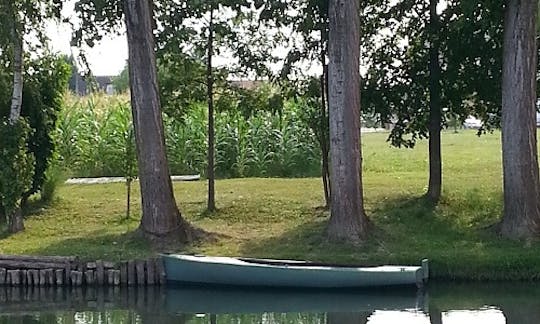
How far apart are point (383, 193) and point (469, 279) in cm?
544

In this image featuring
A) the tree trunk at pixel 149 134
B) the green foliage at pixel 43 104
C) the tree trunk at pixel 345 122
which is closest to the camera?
the tree trunk at pixel 345 122

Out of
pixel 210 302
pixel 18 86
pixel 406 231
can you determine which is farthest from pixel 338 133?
pixel 18 86

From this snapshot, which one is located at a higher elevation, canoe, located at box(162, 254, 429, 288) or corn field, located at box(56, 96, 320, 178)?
corn field, located at box(56, 96, 320, 178)

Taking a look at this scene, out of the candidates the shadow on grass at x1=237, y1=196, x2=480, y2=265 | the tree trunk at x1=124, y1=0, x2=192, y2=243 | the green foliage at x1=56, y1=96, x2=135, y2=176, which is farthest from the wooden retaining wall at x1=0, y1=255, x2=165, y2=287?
the green foliage at x1=56, y1=96, x2=135, y2=176

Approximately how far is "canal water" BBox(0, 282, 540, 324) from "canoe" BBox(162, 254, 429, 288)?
0.16m

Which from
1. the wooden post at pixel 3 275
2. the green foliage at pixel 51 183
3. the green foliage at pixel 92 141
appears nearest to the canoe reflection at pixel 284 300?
the wooden post at pixel 3 275

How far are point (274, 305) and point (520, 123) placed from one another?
17.3 feet

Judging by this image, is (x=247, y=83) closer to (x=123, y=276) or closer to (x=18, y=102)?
(x=18, y=102)

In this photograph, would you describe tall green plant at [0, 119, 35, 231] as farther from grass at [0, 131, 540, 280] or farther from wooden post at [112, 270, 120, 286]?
wooden post at [112, 270, 120, 286]

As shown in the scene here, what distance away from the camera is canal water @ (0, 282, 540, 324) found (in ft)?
45.5

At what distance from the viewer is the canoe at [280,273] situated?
15102 millimetres

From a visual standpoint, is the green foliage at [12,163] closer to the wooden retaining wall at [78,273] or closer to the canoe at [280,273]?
the wooden retaining wall at [78,273]

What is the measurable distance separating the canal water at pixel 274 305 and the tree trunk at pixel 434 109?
431 cm

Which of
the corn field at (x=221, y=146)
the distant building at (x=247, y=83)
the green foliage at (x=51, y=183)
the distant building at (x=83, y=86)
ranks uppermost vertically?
the distant building at (x=83, y=86)
